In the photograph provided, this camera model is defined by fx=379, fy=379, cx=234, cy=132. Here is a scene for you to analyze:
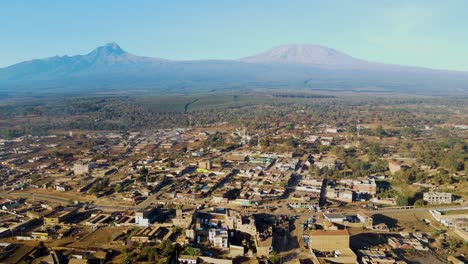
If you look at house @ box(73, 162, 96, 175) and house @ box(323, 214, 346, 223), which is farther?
house @ box(73, 162, 96, 175)

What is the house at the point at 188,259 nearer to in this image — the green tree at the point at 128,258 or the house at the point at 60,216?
the green tree at the point at 128,258

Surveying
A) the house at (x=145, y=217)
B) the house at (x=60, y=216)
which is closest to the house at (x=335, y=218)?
the house at (x=145, y=217)

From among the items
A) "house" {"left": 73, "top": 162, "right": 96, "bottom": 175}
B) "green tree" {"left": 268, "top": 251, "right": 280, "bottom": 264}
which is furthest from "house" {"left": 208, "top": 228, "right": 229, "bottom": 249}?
"house" {"left": 73, "top": 162, "right": 96, "bottom": 175}

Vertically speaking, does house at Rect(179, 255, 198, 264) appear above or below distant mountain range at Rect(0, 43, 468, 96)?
below

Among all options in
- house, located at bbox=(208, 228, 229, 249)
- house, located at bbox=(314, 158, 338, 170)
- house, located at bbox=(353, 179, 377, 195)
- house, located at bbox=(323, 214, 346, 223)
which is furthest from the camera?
house, located at bbox=(314, 158, 338, 170)

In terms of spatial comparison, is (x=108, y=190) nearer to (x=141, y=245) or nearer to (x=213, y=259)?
(x=141, y=245)

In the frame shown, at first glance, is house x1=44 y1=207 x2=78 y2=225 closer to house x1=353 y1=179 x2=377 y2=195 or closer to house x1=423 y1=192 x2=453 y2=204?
house x1=353 y1=179 x2=377 y2=195

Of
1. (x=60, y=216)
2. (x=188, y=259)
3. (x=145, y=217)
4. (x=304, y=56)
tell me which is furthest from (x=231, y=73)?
(x=188, y=259)

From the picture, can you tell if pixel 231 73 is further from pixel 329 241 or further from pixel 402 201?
pixel 329 241

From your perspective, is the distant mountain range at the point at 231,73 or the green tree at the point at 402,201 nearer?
the green tree at the point at 402,201
